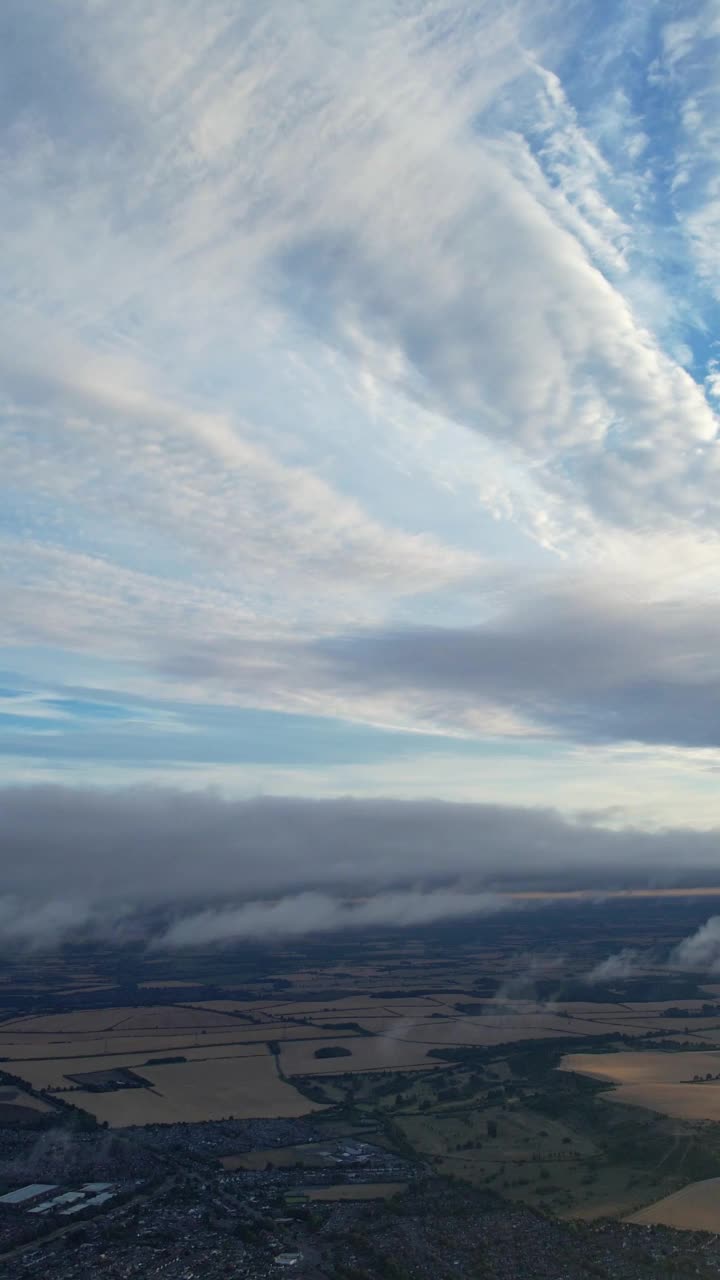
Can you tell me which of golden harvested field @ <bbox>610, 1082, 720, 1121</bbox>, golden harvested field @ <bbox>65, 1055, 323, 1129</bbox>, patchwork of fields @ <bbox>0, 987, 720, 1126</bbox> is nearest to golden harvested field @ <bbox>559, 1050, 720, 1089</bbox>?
patchwork of fields @ <bbox>0, 987, 720, 1126</bbox>

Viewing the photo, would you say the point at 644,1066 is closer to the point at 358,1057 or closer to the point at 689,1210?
the point at 358,1057

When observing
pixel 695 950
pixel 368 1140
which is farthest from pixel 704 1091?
pixel 695 950

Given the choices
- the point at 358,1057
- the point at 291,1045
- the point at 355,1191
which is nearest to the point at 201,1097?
the point at 358,1057

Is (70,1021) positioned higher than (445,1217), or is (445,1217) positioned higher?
(445,1217)

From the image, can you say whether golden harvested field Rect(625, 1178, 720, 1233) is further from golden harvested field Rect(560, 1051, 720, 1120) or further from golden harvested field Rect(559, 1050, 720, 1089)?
golden harvested field Rect(559, 1050, 720, 1089)

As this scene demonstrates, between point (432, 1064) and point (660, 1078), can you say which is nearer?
point (660, 1078)

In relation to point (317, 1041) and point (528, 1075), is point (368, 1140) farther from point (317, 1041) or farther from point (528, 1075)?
point (317, 1041)
